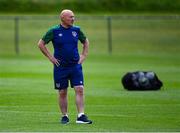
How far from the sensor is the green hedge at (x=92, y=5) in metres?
67.4

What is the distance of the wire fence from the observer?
171ft

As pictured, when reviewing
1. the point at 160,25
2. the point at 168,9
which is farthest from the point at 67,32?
the point at 168,9

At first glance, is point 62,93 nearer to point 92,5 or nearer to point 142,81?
point 142,81

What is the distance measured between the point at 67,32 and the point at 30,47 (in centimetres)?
3461

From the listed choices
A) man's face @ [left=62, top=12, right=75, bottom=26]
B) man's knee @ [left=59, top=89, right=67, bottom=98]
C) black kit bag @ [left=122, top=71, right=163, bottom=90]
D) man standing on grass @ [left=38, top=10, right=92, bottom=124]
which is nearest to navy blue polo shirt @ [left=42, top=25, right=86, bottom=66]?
man standing on grass @ [left=38, top=10, right=92, bottom=124]

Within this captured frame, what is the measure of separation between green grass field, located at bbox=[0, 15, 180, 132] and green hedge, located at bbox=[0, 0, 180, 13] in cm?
1018

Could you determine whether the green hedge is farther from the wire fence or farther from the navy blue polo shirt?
the navy blue polo shirt

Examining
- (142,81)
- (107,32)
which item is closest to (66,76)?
(142,81)

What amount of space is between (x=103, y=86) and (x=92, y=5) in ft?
142

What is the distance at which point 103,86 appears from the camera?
27141 mm

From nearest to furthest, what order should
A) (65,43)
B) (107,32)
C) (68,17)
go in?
(68,17) → (65,43) → (107,32)

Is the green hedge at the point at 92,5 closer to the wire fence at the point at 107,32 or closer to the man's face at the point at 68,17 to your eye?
the wire fence at the point at 107,32

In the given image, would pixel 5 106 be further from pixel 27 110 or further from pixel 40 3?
pixel 40 3

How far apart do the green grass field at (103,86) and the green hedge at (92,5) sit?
10.2 m
